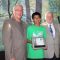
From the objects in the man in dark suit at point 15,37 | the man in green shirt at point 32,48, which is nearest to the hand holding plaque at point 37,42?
the man in green shirt at point 32,48

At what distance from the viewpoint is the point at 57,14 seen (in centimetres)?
561

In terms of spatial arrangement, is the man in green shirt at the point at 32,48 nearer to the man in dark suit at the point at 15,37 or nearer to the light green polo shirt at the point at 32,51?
the light green polo shirt at the point at 32,51

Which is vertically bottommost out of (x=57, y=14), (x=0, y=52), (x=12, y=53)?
(x=0, y=52)

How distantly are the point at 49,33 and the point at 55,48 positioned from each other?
11.1 inches

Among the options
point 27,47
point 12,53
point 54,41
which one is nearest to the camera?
point 12,53

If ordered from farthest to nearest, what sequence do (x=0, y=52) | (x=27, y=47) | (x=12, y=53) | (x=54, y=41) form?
(x=0, y=52), (x=54, y=41), (x=27, y=47), (x=12, y=53)

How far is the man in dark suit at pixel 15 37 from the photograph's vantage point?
3.33m

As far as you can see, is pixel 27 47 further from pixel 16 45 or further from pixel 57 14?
pixel 57 14

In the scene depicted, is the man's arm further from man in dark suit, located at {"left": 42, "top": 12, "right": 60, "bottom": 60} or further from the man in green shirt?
man in dark suit, located at {"left": 42, "top": 12, "right": 60, "bottom": 60}

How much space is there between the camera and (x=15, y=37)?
341 cm

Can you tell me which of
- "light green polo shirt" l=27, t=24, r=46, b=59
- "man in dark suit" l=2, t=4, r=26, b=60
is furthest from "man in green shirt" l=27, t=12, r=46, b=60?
"man in dark suit" l=2, t=4, r=26, b=60

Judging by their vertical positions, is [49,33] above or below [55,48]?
above

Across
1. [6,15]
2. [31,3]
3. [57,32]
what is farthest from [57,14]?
[57,32]

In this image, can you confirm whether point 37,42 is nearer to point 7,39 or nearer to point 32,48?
point 32,48
